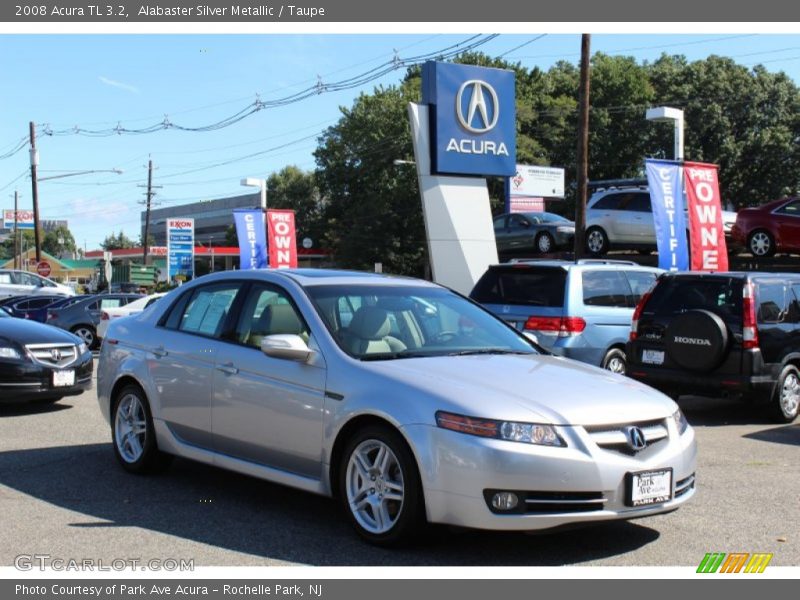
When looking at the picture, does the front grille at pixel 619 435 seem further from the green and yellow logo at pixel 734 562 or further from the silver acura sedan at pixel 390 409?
Result: the green and yellow logo at pixel 734 562

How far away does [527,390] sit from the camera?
5.07 meters

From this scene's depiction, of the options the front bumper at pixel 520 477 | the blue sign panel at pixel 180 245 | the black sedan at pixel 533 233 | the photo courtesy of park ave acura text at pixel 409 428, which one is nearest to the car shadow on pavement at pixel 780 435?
the photo courtesy of park ave acura text at pixel 409 428

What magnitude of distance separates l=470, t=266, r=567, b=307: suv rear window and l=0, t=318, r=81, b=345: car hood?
5.36 meters

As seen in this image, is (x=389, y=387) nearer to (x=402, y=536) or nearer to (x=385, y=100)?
(x=402, y=536)

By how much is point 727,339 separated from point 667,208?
7434mm

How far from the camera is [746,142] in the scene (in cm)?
4916

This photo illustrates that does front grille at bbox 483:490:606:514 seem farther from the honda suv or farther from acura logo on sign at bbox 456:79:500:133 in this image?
acura logo on sign at bbox 456:79:500:133

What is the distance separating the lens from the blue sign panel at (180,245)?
54406 millimetres

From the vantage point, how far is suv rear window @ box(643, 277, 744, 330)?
10.1 meters

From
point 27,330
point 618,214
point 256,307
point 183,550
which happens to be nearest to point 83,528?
point 183,550

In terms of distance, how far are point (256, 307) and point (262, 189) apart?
27.9m

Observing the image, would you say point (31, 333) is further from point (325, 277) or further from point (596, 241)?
point (596, 241)

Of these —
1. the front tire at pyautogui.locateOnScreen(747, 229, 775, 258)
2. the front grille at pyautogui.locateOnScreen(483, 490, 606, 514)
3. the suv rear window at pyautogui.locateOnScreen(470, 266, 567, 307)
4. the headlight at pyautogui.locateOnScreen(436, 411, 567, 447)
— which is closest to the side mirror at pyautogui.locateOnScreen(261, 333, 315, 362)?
the headlight at pyautogui.locateOnScreen(436, 411, 567, 447)

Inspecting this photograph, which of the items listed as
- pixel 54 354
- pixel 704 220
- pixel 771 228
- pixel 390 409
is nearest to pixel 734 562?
pixel 390 409
